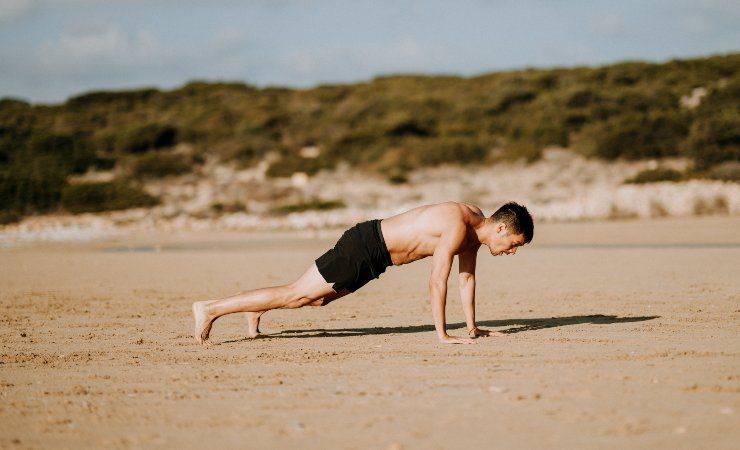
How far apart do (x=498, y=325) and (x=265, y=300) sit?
2.08 m

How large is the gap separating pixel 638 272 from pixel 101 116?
1976 inches

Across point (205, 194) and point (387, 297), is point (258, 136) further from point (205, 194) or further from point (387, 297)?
point (387, 297)

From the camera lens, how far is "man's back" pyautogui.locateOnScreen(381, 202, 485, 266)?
6.45 m

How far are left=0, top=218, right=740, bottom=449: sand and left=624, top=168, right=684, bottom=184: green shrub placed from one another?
14905mm

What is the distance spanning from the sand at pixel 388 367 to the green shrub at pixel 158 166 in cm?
2418

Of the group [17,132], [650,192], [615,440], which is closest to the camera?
[615,440]

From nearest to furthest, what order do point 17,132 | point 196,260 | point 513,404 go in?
point 513,404
point 196,260
point 17,132

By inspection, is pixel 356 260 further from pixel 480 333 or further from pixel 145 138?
pixel 145 138

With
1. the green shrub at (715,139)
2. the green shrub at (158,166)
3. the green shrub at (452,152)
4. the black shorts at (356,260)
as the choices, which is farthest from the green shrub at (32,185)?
the black shorts at (356,260)

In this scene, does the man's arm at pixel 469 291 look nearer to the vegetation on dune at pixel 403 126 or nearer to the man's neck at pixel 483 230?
the man's neck at pixel 483 230

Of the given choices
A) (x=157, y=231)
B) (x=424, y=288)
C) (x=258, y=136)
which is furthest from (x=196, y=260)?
(x=258, y=136)

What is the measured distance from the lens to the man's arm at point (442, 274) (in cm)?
632

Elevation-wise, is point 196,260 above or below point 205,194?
below

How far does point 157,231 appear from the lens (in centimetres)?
2375
